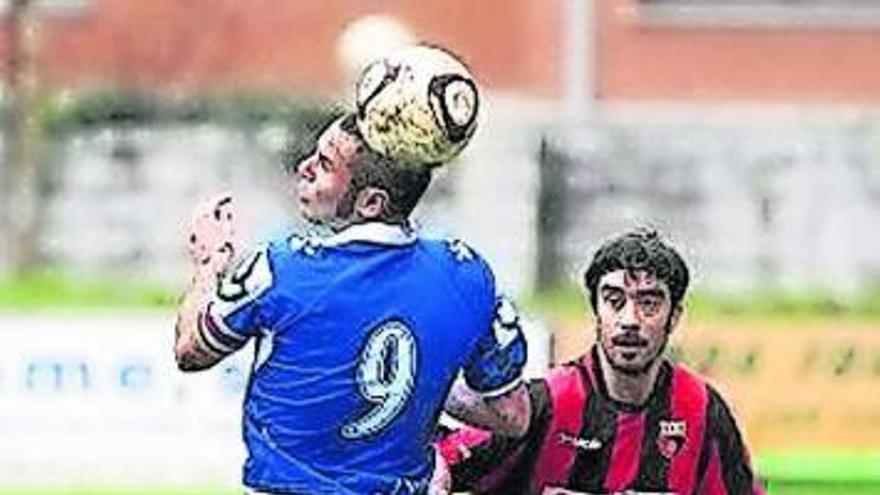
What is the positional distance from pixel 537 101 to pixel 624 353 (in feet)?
71.1

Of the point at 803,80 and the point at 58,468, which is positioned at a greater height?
the point at 803,80

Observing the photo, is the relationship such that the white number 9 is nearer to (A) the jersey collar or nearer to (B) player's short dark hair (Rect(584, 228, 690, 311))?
(A) the jersey collar

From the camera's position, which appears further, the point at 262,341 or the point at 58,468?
the point at 58,468

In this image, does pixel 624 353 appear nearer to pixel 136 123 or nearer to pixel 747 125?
pixel 747 125

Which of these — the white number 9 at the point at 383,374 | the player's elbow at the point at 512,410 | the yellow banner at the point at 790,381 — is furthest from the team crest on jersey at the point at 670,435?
the yellow banner at the point at 790,381

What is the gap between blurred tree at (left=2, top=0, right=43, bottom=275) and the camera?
18438 millimetres

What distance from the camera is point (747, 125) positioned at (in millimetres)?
17547

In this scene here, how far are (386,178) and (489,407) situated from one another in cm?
55

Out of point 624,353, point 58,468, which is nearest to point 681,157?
point 58,468

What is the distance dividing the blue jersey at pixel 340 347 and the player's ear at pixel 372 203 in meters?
0.03

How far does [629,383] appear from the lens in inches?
258

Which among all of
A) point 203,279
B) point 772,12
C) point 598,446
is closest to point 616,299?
point 598,446

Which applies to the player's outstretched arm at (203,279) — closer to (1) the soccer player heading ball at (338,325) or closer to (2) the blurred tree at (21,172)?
(1) the soccer player heading ball at (338,325)

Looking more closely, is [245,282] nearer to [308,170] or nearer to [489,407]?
[308,170]
